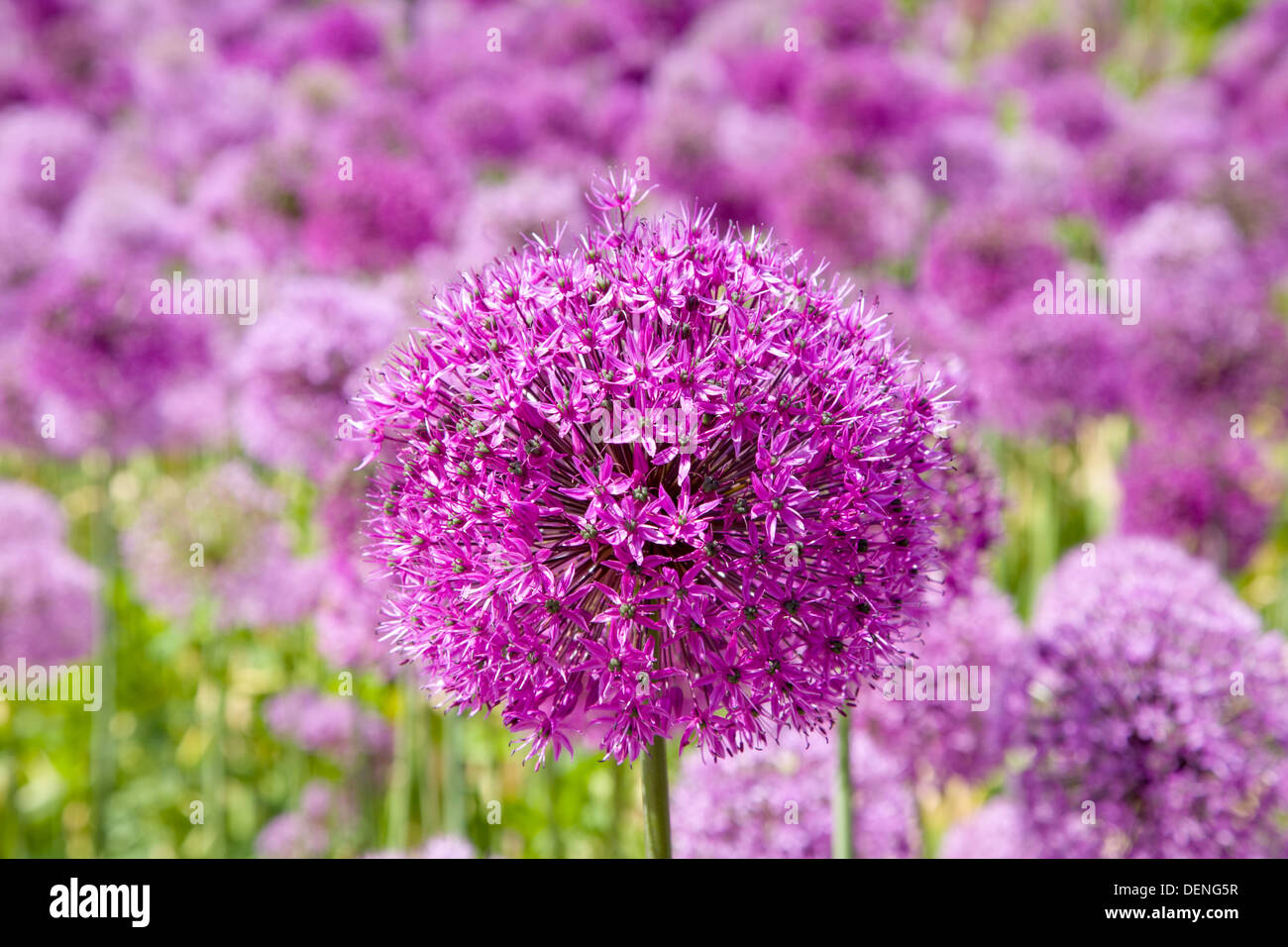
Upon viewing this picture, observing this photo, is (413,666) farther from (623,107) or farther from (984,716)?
(623,107)

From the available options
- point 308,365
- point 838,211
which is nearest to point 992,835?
point 308,365

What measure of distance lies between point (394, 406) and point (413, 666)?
1.23m

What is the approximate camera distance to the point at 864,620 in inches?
64.8

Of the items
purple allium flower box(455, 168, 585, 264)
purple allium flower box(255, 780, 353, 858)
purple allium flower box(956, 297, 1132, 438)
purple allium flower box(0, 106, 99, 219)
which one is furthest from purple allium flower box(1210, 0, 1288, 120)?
purple allium flower box(0, 106, 99, 219)

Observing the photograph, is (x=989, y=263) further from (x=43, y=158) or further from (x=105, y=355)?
(x=43, y=158)

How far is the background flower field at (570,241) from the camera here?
Answer: 2.66 metres

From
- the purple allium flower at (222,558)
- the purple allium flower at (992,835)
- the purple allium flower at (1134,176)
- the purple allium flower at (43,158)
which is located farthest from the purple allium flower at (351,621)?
the purple allium flower at (1134,176)

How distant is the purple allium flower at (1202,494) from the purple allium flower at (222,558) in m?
2.85

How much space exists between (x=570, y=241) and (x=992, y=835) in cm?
271

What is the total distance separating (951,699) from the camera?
2713 millimetres

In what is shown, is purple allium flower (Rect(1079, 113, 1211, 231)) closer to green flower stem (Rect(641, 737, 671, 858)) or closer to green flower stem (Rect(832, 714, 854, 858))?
green flower stem (Rect(832, 714, 854, 858))

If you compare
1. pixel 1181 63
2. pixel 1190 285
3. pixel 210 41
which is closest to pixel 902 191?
pixel 1190 285

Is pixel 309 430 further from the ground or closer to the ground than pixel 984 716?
further from the ground

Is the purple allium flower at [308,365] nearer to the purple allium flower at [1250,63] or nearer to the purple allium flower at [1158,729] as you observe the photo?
the purple allium flower at [1158,729]
